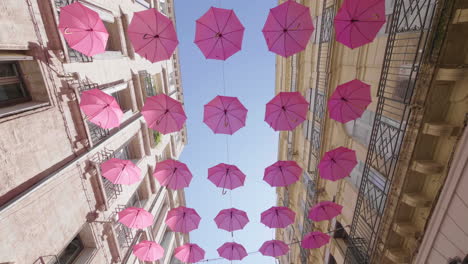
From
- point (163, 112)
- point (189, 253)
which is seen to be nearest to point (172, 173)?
point (163, 112)

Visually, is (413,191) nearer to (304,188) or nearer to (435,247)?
(435,247)

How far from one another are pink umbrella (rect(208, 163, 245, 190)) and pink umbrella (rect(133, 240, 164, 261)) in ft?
16.8

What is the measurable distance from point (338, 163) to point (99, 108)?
1016 cm

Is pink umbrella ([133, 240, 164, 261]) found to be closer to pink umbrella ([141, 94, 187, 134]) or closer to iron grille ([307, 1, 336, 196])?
pink umbrella ([141, 94, 187, 134])

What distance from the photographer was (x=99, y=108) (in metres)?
8.94

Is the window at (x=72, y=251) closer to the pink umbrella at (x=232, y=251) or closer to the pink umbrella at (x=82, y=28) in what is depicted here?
the pink umbrella at (x=232, y=251)

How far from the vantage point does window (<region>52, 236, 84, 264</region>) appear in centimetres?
962

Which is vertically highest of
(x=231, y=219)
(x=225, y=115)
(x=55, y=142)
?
(x=225, y=115)

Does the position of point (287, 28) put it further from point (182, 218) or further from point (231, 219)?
point (182, 218)

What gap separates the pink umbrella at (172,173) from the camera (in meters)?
12.2

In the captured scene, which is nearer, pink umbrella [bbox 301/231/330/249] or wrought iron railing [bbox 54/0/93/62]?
wrought iron railing [bbox 54/0/93/62]

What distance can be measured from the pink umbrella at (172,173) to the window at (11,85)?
617 cm

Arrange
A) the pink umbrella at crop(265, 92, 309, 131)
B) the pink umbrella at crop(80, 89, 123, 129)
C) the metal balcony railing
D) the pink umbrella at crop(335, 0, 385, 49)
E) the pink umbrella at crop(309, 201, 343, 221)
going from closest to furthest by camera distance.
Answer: the pink umbrella at crop(335, 0, 385, 49) < the pink umbrella at crop(80, 89, 123, 129) < the pink umbrella at crop(265, 92, 309, 131) < the pink umbrella at crop(309, 201, 343, 221) < the metal balcony railing

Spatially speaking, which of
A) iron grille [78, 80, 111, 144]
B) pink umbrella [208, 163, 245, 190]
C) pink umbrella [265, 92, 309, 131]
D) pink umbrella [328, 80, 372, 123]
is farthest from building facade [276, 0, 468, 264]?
iron grille [78, 80, 111, 144]
